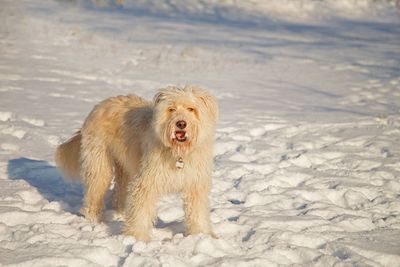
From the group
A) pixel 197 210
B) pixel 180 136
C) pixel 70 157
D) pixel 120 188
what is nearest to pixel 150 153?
pixel 180 136

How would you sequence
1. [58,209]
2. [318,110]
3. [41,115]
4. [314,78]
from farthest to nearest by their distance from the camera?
[314,78]
[318,110]
[41,115]
[58,209]

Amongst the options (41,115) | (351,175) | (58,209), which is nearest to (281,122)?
(351,175)

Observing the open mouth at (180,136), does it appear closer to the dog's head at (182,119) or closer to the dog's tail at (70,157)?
the dog's head at (182,119)

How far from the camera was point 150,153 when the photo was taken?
14.3 ft

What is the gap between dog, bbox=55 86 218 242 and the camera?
4125 mm

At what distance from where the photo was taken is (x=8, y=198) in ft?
16.5

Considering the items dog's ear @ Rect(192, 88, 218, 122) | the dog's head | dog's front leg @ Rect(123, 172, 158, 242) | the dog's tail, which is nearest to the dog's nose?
the dog's head

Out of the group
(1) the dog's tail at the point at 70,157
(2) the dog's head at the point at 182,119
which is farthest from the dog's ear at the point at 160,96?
(1) the dog's tail at the point at 70,157

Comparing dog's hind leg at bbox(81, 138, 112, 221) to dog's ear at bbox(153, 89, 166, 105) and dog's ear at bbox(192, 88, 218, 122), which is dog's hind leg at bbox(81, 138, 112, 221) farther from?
dog's ear at bbox(192, 88, 218, 122)

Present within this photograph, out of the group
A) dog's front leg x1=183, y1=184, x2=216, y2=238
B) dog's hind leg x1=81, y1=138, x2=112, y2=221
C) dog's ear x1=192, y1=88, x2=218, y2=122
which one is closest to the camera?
dog's ear x1=192, y1=88, x2=218, y2=122

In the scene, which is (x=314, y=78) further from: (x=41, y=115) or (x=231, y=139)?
(x=41, y=115)

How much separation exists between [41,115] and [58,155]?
2.93 metres

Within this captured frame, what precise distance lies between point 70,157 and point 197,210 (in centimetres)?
156

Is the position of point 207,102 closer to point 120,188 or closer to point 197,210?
point 197,210
